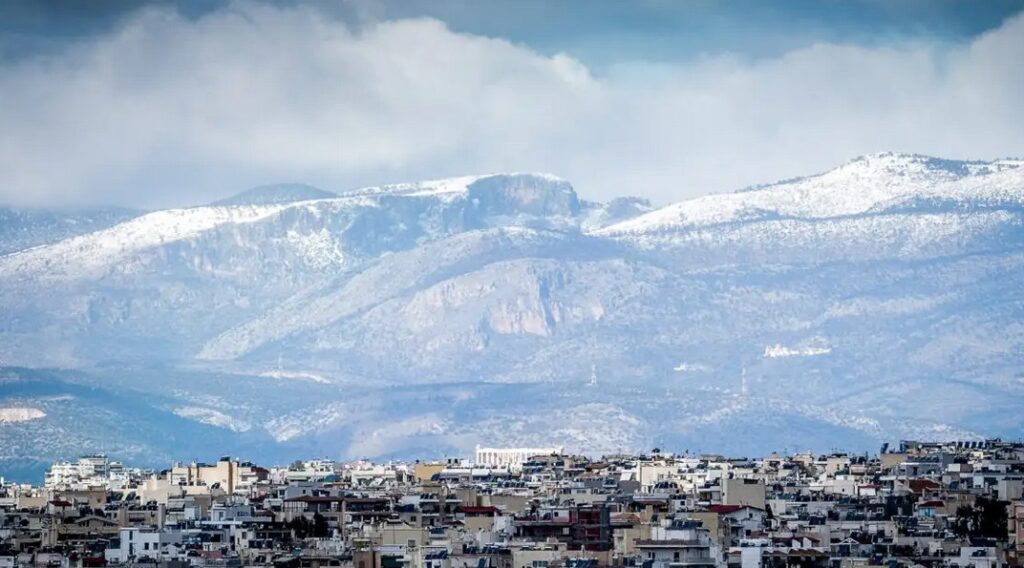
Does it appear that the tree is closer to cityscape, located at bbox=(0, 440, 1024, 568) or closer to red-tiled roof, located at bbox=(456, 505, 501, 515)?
cityscape, located at bbox=(0, 440, 1024, 568)

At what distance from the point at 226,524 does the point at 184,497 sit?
32571 millimetres

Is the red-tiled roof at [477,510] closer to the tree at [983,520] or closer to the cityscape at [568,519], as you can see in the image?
the cityscape at [568,519]

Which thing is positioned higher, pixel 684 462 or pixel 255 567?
pixel 684 462

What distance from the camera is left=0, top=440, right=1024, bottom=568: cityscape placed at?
10081 centimetres

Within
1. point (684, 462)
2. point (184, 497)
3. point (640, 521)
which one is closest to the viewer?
point (640, 521)

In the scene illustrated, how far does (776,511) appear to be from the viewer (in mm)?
126688

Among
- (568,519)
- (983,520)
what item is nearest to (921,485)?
(983,520)

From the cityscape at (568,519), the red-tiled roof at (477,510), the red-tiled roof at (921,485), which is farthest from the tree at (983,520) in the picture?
the red-tiled roof at (477,510)

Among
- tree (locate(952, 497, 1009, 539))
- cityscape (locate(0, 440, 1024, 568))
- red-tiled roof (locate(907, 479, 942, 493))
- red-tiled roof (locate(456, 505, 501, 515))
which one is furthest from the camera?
red-tiled roof (locate(907, 479, 942, 493))

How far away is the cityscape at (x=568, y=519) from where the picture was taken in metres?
101

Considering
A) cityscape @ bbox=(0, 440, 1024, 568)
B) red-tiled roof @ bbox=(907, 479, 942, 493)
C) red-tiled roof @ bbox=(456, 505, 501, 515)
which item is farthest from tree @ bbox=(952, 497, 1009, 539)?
red-tiled roof @ bbox=(456, 505, 501, 515)

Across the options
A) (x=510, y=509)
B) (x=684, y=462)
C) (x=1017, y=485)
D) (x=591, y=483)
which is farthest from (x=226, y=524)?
(x=684, y=462)

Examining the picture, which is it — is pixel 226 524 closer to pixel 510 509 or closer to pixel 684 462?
pixel 510 509

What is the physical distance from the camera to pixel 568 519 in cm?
11544
